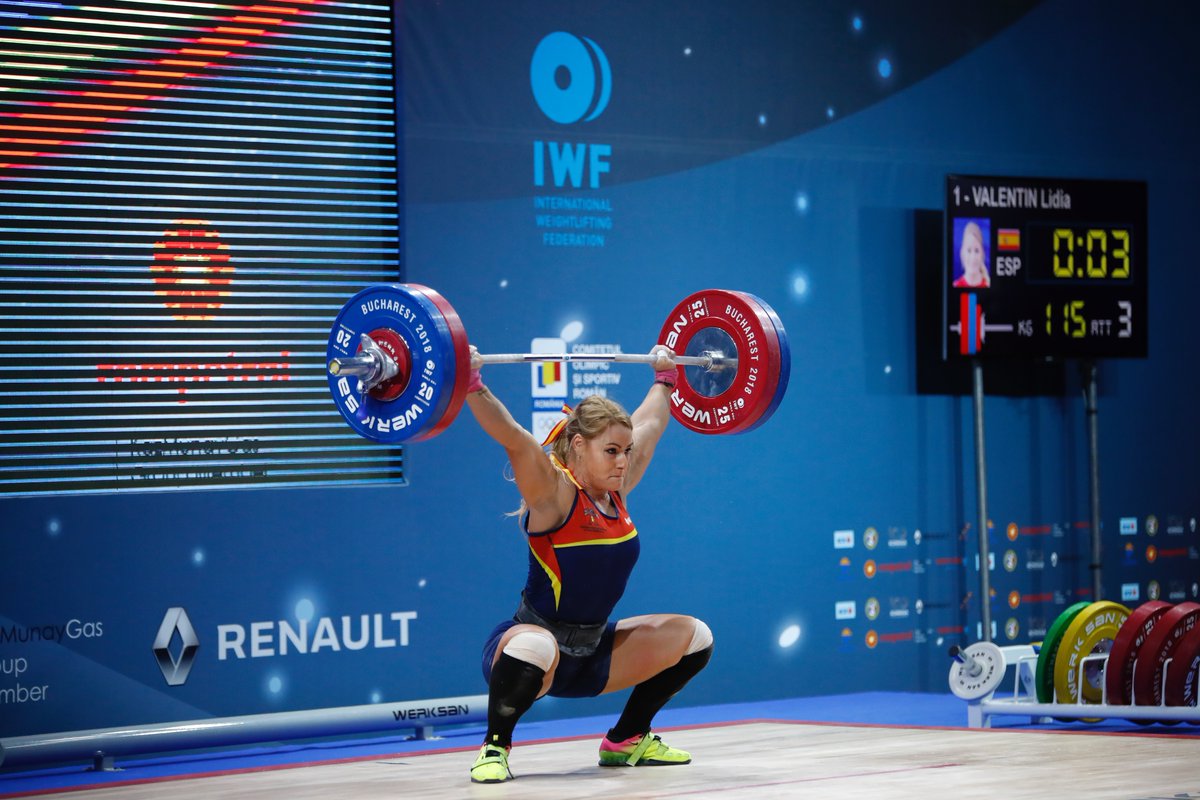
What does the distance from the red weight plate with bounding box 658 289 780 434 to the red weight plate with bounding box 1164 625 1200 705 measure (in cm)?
176

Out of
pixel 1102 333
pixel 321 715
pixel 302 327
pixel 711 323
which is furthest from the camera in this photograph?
pixel 1102 333

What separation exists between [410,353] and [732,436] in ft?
10.1

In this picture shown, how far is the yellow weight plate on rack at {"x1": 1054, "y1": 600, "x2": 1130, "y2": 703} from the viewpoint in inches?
219

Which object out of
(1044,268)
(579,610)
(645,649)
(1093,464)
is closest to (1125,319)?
(1044,268)

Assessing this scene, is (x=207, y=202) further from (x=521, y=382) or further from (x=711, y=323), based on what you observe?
(x=711, y=323)

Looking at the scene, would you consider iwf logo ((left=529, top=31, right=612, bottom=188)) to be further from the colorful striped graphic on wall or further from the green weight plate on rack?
the green weight plate on rack

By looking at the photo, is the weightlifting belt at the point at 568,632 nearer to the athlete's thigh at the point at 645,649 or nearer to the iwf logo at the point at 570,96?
the athlete's thigh at the point at 645,649

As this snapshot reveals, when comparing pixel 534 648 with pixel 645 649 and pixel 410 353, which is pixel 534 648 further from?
pixel 410 353

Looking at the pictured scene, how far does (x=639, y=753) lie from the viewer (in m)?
4.46

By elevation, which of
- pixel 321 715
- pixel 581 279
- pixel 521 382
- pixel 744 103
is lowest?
pixel 321 715

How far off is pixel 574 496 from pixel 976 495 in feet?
11.2

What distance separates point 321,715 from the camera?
556cm

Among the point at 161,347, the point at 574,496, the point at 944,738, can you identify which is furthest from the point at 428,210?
the point at 944,738

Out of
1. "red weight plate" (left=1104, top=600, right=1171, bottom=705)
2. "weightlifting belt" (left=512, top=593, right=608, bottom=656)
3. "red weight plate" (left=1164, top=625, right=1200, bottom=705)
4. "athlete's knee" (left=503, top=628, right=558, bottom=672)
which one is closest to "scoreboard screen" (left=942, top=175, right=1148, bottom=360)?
"red weight plate" (left=1104, top=600, right=1171, bottom=705)
